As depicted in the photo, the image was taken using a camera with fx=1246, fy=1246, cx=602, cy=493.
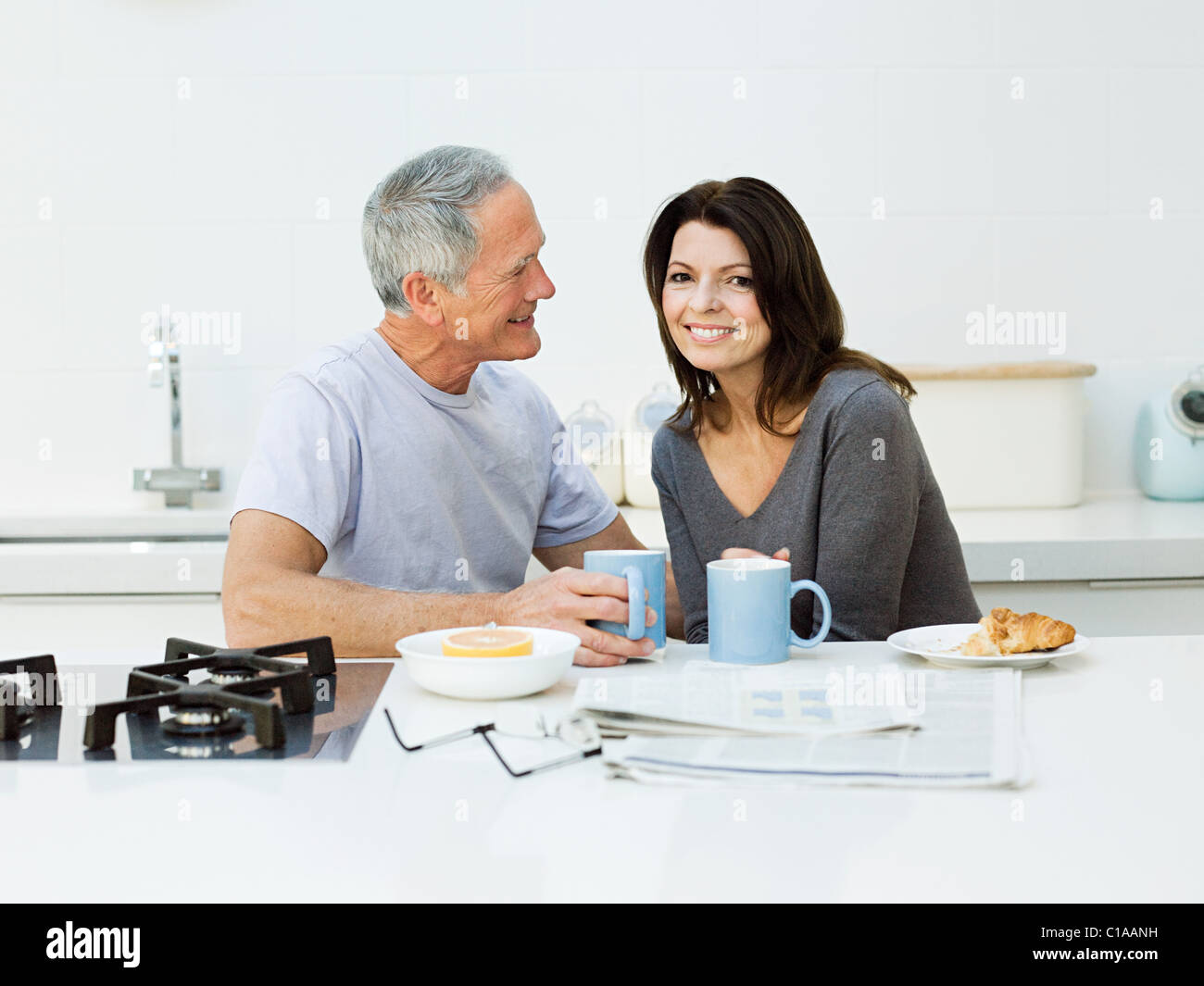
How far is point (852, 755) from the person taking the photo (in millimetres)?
833

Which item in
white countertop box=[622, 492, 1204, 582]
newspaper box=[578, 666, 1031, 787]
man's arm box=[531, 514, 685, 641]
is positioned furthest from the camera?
white countertop box=[622, 492, 1204, 582]

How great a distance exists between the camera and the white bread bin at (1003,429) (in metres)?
2.29

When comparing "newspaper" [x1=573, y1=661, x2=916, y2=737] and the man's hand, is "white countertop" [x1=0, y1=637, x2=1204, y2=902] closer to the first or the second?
"newspaper" [x1=573, y1=661, x2=916, y2=737]

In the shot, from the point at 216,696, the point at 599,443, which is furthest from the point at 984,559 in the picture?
the point at 216,696

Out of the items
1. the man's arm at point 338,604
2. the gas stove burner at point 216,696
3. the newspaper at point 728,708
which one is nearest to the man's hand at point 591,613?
the man's arm at point 338,604

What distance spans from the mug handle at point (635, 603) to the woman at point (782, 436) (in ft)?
1.19

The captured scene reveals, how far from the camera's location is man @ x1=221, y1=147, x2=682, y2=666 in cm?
150

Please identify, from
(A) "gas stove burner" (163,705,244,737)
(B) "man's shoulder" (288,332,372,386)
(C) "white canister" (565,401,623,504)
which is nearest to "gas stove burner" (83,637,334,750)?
(A) "gas stove burner" (163,705,244,737)

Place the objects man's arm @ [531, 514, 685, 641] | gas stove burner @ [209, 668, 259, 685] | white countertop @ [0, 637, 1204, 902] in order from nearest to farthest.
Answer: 1. white countertop @ [0, 637, 1204, 902]
2. gas stove burner @ [209, 668, 259, 685]
3. man's arm @ [531, 514, 685, 641]

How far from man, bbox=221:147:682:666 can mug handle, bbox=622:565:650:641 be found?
1.20ft

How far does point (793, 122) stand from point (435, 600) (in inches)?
61.7

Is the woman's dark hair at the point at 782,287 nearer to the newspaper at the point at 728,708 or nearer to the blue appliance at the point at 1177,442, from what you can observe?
the newspaper at the point at 728,708

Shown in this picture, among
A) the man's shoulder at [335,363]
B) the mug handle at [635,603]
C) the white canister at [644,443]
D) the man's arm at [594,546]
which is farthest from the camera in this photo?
the white canister at [644,443]
